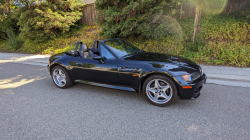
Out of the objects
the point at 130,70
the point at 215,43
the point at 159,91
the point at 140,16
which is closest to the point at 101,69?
the point at 130,70

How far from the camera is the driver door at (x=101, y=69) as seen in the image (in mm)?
3682

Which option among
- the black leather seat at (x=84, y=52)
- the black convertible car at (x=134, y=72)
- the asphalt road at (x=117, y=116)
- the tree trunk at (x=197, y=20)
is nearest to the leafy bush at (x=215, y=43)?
the tree trunk at (x=197, y=20)

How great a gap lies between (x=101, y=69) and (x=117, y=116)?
1.27 meters

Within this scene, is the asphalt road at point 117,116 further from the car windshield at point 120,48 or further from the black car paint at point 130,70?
the car windshield at point 120,48

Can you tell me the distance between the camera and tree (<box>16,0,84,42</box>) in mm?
10748

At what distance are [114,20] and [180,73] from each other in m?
6.31

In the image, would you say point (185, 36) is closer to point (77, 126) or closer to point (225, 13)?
point (225, 13)

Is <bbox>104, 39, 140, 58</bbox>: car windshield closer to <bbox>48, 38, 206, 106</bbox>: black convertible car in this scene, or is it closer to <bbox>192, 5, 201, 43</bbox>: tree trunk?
<bbox>48, 38, 206, 106</bbox>: black convertible car

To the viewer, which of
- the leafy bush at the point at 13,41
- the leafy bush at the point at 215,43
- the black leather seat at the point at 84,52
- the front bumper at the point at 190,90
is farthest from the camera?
the leafy bush at the point at 13,41

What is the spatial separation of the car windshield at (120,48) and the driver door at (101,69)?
0.19 m

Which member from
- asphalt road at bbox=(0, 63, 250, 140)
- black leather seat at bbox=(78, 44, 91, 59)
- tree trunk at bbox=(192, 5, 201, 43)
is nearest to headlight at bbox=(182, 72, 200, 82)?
asphalt road at bbox=(0, 63, 250, 140)

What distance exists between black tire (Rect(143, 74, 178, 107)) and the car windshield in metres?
1.01

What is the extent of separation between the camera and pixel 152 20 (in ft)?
25.2

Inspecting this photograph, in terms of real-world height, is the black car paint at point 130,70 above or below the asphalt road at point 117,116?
above
